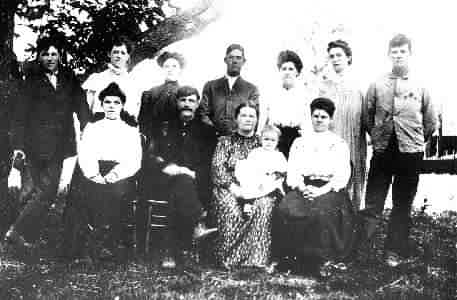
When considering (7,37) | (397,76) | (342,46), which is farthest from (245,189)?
(7,37)

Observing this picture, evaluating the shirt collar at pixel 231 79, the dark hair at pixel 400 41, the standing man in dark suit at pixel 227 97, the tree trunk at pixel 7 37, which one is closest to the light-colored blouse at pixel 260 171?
the standing man in dark suit at pixel 227 97

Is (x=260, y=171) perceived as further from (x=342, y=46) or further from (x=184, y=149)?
(x=342, y=46)

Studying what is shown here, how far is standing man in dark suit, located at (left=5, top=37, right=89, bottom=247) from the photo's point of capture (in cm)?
445

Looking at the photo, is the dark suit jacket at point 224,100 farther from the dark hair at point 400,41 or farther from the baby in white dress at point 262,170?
the dark hair at point 400,41

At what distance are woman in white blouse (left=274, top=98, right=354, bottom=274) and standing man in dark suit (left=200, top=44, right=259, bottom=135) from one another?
2.18 feet

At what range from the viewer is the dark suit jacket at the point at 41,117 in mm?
4484

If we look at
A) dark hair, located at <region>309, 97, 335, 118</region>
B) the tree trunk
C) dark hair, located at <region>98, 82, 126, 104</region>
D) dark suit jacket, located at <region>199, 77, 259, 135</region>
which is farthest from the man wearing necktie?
the tree trunk

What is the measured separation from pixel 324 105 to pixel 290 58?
54 cm

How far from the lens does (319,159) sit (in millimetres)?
4102

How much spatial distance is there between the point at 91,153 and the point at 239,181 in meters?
1.19

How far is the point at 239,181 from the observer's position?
4129 millimetres

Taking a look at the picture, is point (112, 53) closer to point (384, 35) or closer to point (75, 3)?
point (75, 3)

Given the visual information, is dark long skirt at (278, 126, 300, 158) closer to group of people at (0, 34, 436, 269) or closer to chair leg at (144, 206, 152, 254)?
group of people at (0, 34, 436, 269)

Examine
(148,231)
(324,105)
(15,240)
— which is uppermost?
(324,105)
